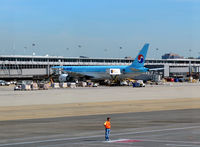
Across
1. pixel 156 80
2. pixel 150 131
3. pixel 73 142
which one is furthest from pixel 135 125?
pixel 156 80

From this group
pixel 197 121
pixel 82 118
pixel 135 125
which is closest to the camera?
pixel 135 125

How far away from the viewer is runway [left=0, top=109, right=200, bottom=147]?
2097 centimetres

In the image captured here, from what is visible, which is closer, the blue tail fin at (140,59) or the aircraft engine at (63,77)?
the blue tail fin at (140,59)

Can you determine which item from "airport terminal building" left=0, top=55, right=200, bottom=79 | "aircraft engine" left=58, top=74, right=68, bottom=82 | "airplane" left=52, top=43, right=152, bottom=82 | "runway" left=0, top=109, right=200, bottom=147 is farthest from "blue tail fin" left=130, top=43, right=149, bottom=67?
"runway" left=0, top=109, right=200, bottom=147

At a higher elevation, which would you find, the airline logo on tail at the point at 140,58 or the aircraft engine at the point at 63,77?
the airline logo on tail at the point at 140,58

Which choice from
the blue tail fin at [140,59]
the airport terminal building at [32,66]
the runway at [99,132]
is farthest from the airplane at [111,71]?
the runway at [99,132]

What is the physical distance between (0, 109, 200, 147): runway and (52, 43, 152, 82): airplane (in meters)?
72.9

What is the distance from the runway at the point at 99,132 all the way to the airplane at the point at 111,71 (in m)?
72.9

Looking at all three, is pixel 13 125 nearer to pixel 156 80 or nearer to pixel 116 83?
pixel 116 83

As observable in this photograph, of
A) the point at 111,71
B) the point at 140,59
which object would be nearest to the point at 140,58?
the point at 140,59

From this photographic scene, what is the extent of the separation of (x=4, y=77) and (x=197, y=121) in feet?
432

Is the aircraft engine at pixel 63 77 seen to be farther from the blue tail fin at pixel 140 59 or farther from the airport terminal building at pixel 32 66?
the airport terminal building at pixel 32 66

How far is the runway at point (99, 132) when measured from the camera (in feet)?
68.8

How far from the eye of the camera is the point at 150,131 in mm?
25469
